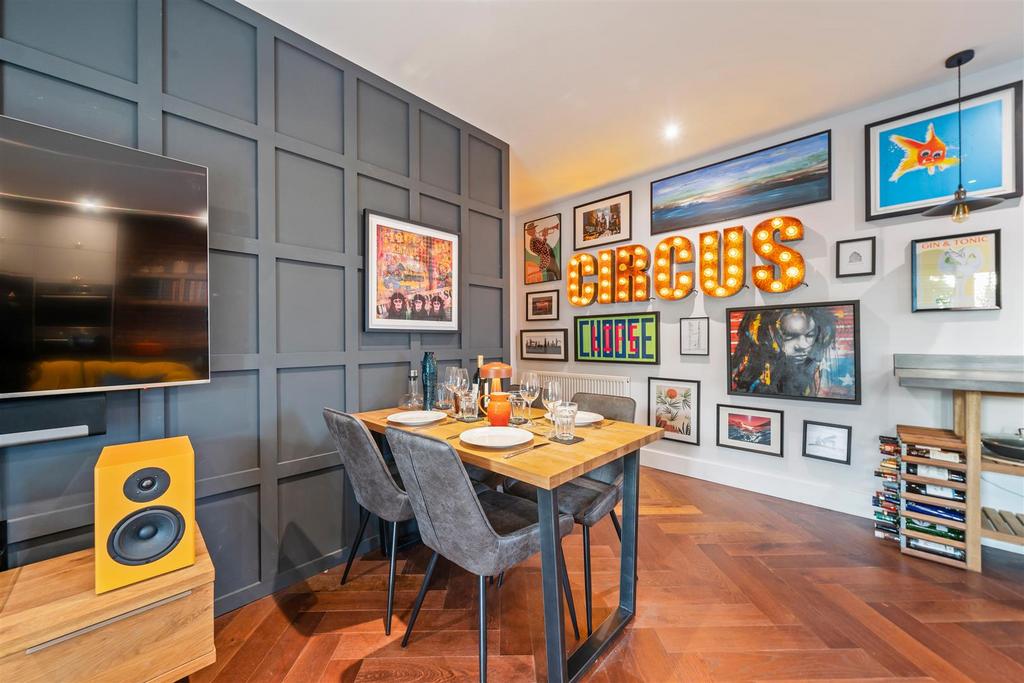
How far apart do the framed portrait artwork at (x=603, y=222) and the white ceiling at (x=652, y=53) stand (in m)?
0.99

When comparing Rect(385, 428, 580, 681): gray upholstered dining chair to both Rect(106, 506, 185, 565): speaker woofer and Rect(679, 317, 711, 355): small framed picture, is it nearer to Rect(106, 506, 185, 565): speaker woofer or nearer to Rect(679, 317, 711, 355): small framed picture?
Rect(106, 506, 185, 565): speaker woofer

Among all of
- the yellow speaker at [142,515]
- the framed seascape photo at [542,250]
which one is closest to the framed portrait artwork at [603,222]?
the framed seascape photo at [542,250]

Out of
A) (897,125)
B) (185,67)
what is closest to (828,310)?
(897,125)

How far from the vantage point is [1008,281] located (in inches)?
91.1

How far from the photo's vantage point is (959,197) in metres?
2.17

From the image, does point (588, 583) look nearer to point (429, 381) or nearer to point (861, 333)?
point (429, 381)

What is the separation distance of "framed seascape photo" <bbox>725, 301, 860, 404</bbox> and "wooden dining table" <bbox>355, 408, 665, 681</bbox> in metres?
1.92

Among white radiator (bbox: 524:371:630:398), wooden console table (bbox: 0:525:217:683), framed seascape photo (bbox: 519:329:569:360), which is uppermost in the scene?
framed seascape photo (bbox: 519:329:569:360)

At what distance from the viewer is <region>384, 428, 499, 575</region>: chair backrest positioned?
4.14ft

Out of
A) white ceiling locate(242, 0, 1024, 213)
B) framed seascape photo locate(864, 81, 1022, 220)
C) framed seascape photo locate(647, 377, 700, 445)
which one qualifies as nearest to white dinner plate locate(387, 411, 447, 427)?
white ceiling locate(242, 0, 1024, 213)

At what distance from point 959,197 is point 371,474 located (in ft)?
11.3

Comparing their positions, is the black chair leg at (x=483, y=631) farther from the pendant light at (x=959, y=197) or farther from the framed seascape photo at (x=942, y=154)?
the framed seascape photo at (x=942, y=154)

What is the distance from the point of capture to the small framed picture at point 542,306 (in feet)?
15.2

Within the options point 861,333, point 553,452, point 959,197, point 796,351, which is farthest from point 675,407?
point 553,452
